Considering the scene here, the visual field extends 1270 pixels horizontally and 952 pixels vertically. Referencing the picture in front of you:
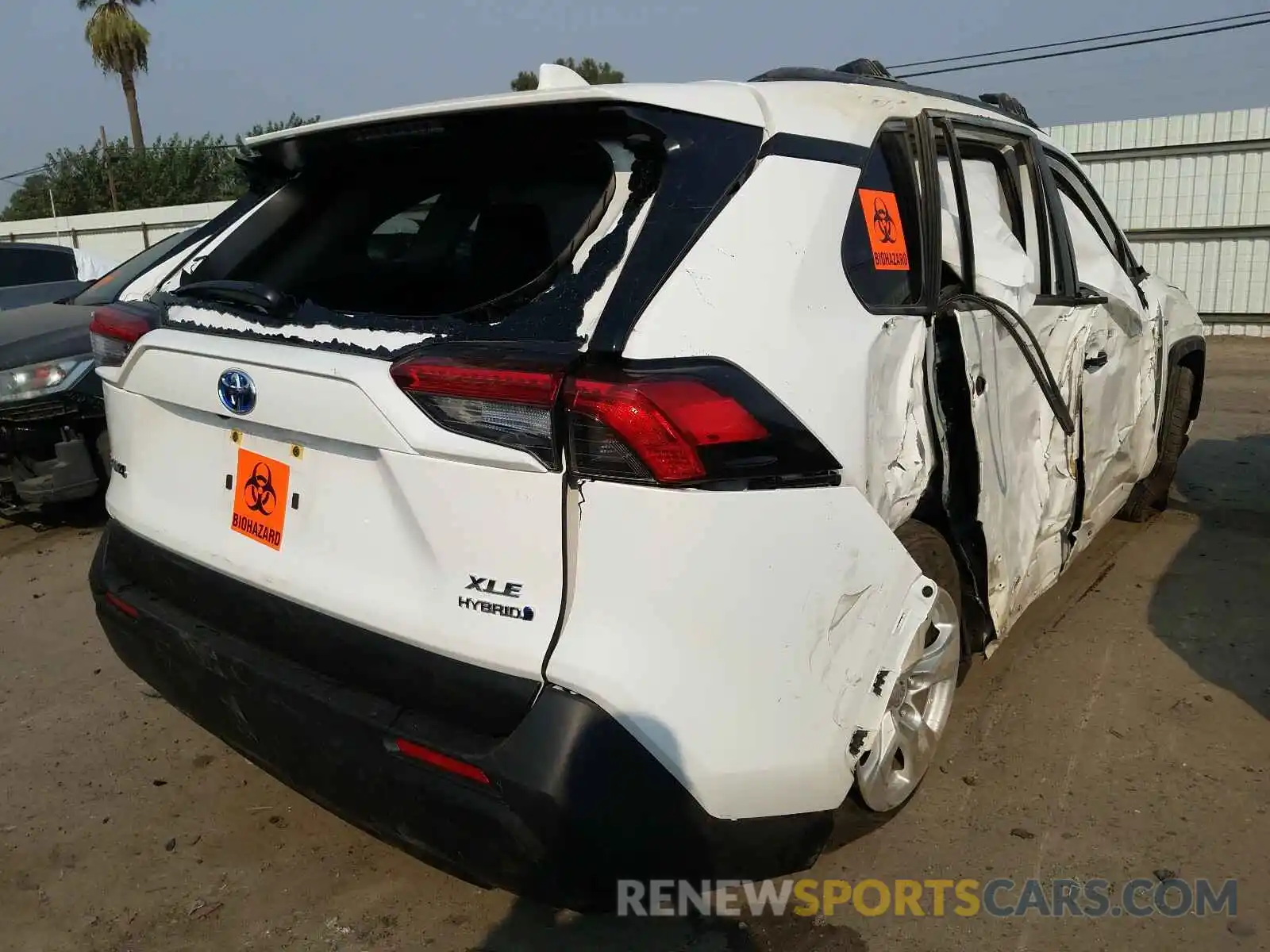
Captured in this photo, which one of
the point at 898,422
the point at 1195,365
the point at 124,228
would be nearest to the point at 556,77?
the point at 898,422

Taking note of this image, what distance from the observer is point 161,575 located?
2504mm

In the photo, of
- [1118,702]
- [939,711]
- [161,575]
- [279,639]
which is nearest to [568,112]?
[279,639]

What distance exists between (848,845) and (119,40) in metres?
36.4

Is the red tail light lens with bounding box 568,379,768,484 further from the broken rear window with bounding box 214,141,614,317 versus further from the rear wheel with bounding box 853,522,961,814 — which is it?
the rear wheel with bounding box 853,522,961,814

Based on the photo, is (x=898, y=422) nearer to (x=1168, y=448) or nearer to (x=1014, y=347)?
(x=1014, y=347)

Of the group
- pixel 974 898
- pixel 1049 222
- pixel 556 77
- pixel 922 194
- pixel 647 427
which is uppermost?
pixel 556 77

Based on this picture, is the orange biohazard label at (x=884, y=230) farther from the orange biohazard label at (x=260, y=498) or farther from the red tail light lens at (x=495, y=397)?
the orange biohazard label at (x=260, y=498)

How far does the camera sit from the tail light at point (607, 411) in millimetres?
1753

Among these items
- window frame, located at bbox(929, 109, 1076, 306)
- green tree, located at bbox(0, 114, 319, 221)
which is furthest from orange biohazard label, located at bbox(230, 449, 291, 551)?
green tree, located at bbox(0, 114, 319, 221)

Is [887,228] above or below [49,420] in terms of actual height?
above

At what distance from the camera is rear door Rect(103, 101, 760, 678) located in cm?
181

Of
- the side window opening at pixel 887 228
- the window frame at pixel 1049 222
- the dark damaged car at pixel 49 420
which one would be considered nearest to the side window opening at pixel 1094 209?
the window frame at pixel 1049 222

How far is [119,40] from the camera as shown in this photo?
3144cm

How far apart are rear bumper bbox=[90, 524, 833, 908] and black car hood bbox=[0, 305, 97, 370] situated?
325 centimetres
